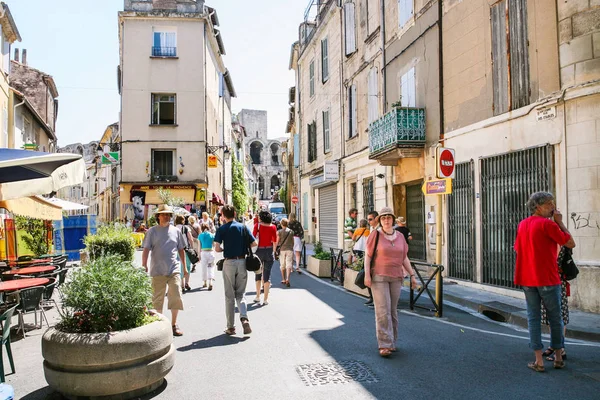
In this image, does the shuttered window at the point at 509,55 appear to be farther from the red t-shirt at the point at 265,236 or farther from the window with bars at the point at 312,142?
the window with bars at the point at 312,142

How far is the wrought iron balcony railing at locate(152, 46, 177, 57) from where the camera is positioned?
29172mm

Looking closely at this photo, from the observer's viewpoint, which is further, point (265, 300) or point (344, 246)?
point (344, 246)

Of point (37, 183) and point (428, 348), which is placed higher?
point (37, 183)

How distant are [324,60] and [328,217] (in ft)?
→ 24.7

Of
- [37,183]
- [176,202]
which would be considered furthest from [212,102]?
[37,183]

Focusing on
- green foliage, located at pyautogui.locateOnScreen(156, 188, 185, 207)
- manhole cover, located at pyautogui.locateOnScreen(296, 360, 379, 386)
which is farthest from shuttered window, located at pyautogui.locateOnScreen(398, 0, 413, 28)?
green foliage, located at pyautogui.locateOnScreen(156, 188, 185, 207)

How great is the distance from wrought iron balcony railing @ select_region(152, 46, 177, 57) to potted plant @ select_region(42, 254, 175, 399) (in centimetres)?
2691

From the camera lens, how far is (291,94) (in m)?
37.7

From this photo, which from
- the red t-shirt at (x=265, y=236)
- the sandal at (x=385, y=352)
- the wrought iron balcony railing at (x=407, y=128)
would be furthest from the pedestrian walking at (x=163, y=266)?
the wrought iron balcony railing at (x=407, y=128)

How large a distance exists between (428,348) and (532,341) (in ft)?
4.03

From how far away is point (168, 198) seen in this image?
88.6 ft

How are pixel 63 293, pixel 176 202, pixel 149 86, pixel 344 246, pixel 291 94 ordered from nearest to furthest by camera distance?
1. pixel 63 293
2. pixel 344 246
3. pixel 176 202
4. pixel 149 86
5. pixel 291 94

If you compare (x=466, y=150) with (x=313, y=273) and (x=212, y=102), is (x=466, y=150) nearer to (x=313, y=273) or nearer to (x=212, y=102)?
(x=313, y=273)

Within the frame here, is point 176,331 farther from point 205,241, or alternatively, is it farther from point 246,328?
point 205,241
